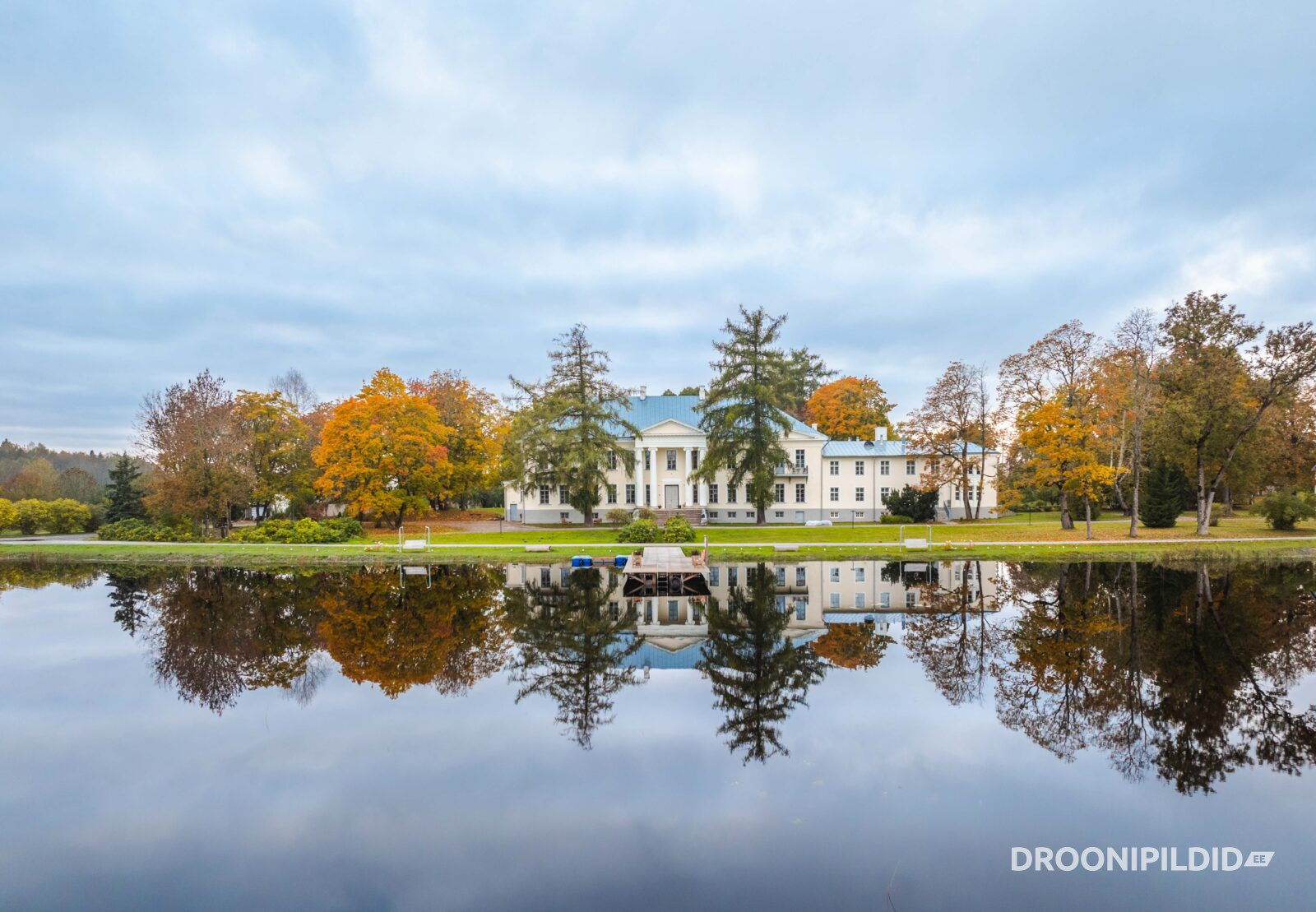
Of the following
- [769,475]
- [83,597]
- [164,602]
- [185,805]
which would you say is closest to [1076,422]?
[769,475]

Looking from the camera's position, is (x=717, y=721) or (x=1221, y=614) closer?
(x=717, y=721)

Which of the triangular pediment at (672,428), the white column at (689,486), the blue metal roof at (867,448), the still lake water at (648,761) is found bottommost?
the still lake water at (648,761)

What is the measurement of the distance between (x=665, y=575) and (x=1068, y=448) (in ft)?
69.8

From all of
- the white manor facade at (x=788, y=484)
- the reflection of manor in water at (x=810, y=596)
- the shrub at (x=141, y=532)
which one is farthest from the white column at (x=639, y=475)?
the shrub at (x=141, y=532)

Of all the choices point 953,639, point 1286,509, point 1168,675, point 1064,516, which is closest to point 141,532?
point 953,639

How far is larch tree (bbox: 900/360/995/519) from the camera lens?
40.9 m

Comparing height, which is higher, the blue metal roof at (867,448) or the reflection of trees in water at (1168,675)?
the blue metal roof at (867,448)

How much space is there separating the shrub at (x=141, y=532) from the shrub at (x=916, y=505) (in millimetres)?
42006

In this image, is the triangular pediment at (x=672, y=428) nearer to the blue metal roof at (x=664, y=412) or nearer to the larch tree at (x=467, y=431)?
the blue metal roof at (x=664, y=412)

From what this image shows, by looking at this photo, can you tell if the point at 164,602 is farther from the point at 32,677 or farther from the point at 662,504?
the point at 662,504

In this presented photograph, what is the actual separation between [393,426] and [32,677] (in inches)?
1104

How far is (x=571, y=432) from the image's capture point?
38.8 metres

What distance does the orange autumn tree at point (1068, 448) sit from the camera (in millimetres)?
31203

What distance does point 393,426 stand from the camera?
3988 centimetres
